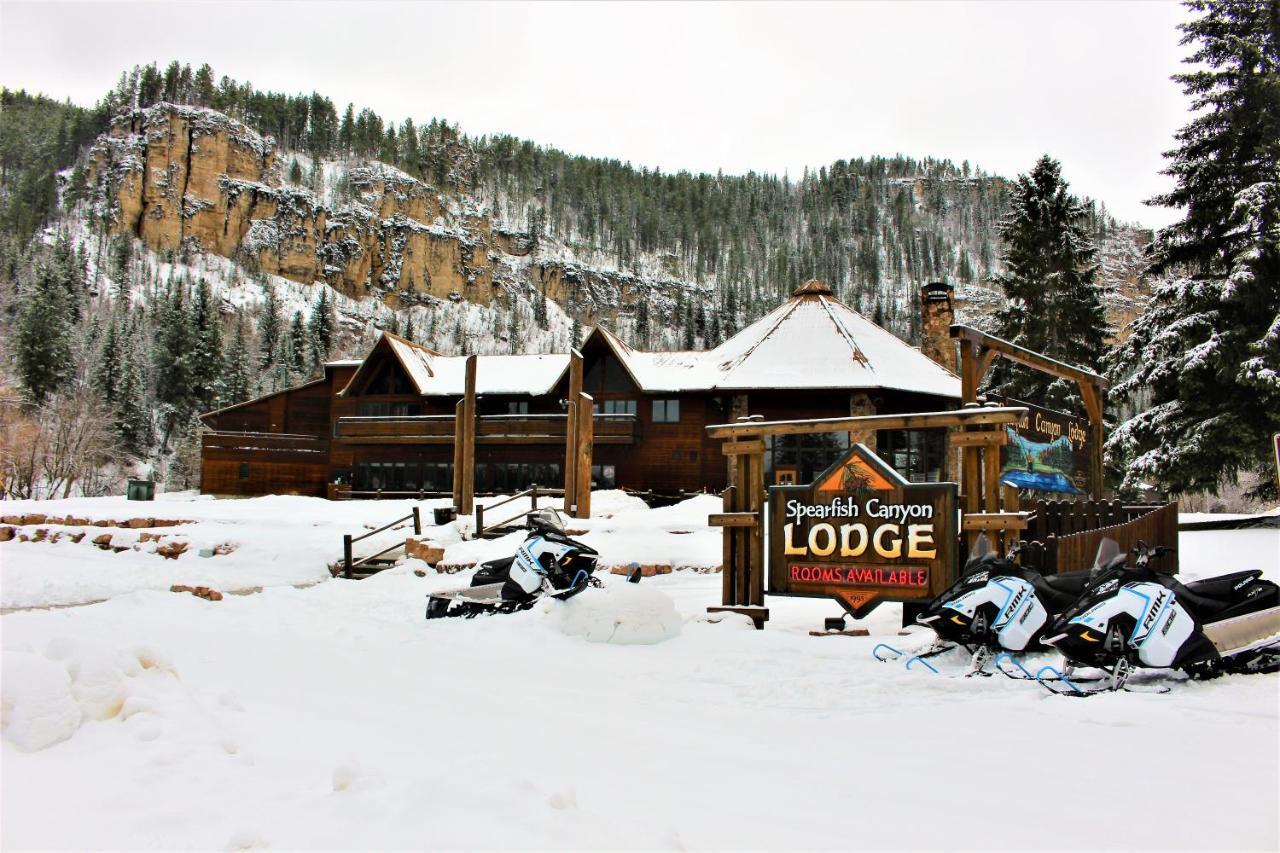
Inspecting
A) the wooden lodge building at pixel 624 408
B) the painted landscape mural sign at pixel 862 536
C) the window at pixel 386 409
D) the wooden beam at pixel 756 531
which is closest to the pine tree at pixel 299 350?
the wooden lodge building at pixel 624 408

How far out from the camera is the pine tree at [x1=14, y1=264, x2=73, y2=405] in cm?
6112

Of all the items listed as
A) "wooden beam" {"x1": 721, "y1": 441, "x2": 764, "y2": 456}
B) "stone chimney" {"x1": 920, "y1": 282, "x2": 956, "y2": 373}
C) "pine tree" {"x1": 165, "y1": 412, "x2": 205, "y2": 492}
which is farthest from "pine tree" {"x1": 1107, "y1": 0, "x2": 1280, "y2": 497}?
"pine tree" {"x1": 165, "y1": 412, "x2": 205, "y2": 492}

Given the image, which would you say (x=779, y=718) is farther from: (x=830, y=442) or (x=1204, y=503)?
(x=1204, y=503)

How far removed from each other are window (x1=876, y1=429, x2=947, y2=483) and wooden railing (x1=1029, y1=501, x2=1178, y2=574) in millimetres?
14432

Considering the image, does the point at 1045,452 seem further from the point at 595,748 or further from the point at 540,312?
the point at 540,312

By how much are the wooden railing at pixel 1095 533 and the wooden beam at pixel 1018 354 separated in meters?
2.48

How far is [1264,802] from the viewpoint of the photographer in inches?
129

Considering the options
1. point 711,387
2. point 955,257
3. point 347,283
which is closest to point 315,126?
point 347,283

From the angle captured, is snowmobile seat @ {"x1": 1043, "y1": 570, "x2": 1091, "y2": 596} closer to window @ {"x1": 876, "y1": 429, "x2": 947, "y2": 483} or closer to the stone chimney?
window @ {"x1": 876, "y1": 429, "x2": 947, "y2": 483}

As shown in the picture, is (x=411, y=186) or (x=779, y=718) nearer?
(x=779, y=718)

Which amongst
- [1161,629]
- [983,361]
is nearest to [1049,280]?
[983,361]

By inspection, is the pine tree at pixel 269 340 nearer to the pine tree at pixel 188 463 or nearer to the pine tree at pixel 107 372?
the pine tree at pixel 107 372

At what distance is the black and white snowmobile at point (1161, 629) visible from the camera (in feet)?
17.7

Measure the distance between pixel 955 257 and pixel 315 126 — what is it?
14153 cm
